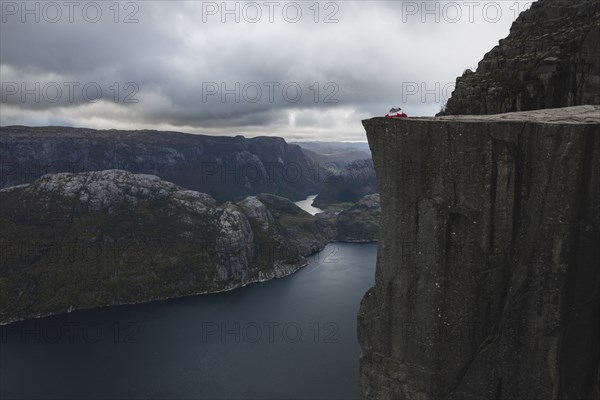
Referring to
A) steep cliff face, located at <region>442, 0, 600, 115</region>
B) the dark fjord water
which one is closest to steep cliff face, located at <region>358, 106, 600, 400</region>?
steep cliff face, located at <region>442, 0, 600, 115</region>

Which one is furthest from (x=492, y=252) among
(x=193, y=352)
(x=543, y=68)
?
(x=193, y=352)

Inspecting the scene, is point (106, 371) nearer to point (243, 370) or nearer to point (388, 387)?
point (243, 370)

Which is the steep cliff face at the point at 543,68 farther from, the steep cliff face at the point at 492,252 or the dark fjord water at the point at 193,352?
the dark fjord water at the point at 193,352

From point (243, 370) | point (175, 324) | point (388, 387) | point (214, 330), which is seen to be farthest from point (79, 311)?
point (388, 387)

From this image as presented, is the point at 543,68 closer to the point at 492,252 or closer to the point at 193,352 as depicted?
the point at 492,252

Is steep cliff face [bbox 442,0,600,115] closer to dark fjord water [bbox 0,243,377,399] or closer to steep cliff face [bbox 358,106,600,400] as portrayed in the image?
steep cliff face [bbox 358,106,600,400]

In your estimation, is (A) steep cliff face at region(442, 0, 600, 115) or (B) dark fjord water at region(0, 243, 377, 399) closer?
(A) steep cliff face at region(442, 0, 600, 115)
